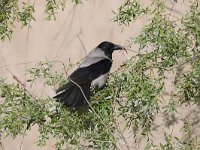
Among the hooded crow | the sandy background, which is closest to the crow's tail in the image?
the hooded crow

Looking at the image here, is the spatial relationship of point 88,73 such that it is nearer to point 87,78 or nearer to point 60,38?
point 87,78

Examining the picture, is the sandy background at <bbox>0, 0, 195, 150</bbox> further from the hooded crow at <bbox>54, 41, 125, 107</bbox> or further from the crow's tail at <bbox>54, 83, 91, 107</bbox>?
the crow's tail at <bbox>54, 83, 91, 107</bbox>

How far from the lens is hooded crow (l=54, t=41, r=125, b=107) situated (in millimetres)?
2648

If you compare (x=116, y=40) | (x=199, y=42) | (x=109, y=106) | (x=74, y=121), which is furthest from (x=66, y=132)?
(x=116, y=40)

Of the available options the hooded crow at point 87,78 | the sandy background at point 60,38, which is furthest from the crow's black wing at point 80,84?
the sandy background at point 60,38

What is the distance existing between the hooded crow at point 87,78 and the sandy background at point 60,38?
0.37 meters

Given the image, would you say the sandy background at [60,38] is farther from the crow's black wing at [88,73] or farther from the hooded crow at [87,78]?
the crow's black wing at [88,73]

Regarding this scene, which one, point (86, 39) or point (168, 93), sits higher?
point (86, 39)

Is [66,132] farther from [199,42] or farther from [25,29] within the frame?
[25,29]

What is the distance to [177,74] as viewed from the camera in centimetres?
319

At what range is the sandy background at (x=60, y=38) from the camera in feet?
11.5

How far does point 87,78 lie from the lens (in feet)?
9.07

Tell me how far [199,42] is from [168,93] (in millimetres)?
811

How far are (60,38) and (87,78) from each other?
0.91m
